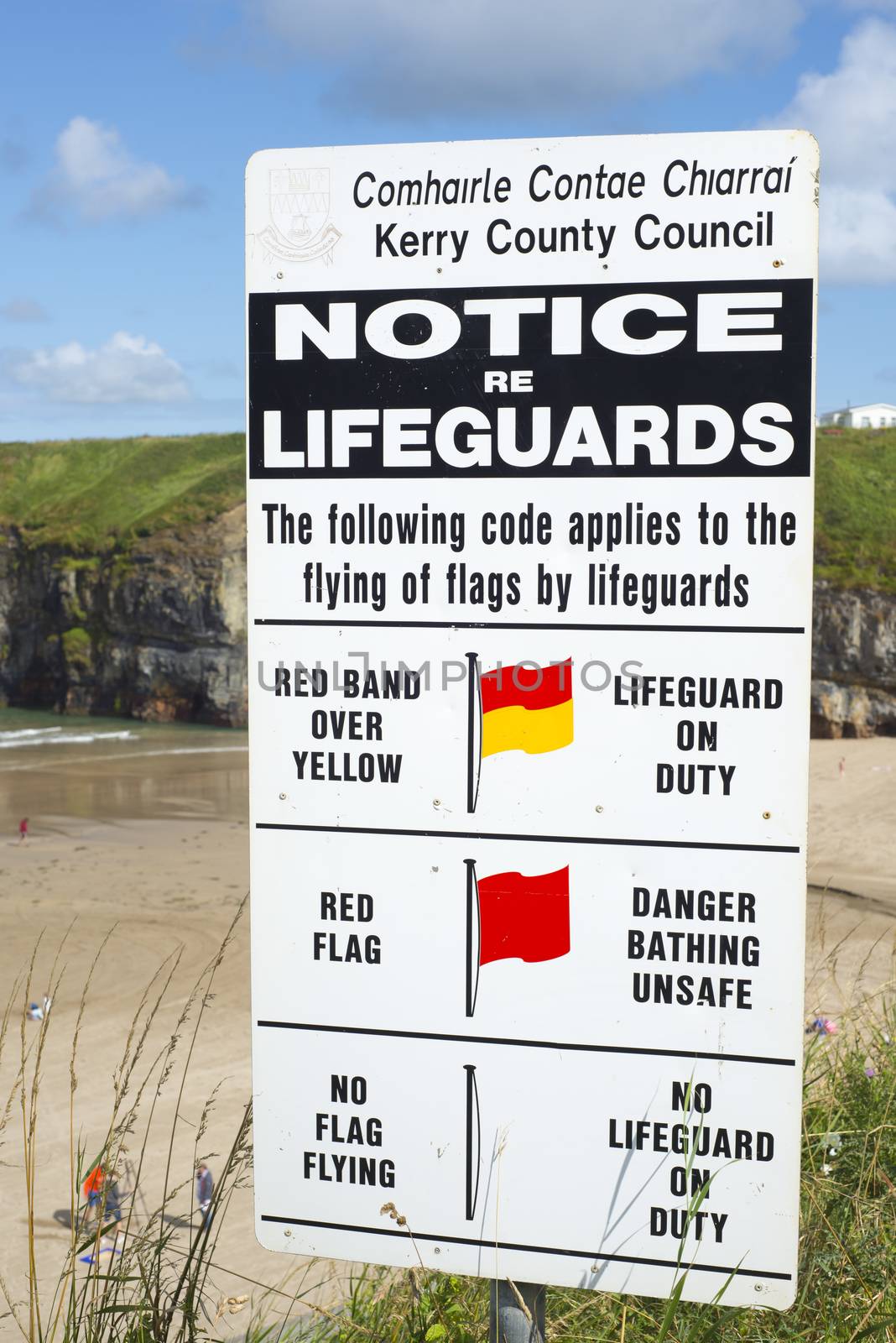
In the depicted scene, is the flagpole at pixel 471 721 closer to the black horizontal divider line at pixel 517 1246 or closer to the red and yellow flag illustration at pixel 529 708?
the red and yellow flag illustration at pixel 529 708

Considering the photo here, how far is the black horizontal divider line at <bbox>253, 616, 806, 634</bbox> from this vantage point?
1.90 metres

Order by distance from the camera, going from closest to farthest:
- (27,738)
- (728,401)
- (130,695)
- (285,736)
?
(728,401), (285,736), (27,738), (130,695)

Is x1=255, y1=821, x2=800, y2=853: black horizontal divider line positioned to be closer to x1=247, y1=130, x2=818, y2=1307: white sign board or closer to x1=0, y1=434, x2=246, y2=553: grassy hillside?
x1=247, y1=130, x2=818, y2=1307: white sign board

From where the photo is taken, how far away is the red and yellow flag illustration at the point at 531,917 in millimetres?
1953

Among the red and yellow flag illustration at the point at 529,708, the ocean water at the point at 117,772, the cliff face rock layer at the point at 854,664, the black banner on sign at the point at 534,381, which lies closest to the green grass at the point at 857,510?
the cliff face rock layer at the point at 854,664

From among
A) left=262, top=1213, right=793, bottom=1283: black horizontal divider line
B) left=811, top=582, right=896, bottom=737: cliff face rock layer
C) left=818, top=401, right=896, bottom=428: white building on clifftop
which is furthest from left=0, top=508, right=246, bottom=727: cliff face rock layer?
left=818, top=401, right=896, bottom=428: white building on clifftop

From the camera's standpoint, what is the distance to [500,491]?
6.47ft

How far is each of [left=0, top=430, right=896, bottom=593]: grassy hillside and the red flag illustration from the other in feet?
124

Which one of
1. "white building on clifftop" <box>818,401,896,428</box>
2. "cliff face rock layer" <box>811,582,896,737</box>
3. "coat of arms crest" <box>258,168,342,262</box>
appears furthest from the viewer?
"white building on clifftop" <box>818,401,896,428</box>

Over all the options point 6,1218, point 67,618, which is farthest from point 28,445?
point 6,1218

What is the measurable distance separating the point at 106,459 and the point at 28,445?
6295mm

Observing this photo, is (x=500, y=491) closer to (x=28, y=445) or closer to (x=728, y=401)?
(x=728, y=401)

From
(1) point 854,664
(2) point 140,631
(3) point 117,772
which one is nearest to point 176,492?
(2) point 140,631

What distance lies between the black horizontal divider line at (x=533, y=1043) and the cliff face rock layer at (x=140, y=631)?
4092 centimetres
